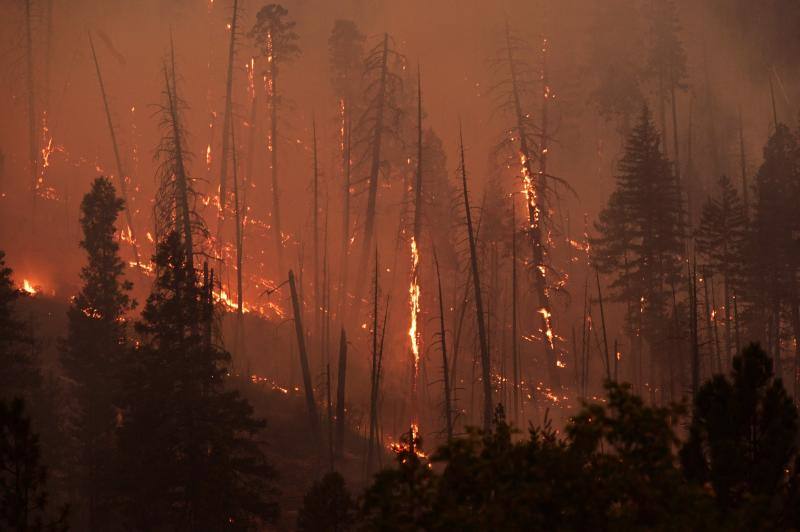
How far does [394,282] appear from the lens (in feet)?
181

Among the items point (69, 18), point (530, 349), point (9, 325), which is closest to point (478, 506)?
point (9, 325)

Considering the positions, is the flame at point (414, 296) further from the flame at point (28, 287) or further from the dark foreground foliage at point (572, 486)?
the dark foreground foliage at point (572, 486)

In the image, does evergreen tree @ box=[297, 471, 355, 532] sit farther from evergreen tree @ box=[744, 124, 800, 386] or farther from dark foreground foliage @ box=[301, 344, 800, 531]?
evergreen tree @ box=[744, 124, 800, 386]

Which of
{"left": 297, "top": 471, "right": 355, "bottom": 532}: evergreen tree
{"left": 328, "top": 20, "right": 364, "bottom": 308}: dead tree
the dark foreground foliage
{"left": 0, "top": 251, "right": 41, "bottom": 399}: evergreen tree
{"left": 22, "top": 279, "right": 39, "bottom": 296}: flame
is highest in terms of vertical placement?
{"left": 328, "top": 20, "right": 364, "bottom": 308}: dead tree

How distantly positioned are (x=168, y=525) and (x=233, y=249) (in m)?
34.4

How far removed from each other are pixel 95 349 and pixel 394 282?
2763 centimetres

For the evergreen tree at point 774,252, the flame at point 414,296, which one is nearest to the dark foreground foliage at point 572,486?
the flame at point 414,296

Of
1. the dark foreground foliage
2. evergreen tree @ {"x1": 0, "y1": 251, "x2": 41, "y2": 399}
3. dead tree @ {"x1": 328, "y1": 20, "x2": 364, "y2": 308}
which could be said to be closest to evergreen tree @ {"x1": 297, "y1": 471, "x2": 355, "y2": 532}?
the dark foreground foliage

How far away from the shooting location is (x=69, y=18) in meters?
77.5

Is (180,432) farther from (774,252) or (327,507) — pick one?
(774,252)

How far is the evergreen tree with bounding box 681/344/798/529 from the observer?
1148 centimetres

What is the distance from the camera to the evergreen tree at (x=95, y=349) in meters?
28.6

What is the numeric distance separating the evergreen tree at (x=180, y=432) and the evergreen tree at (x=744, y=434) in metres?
12.5

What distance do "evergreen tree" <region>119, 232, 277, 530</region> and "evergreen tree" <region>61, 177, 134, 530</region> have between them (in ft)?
17.8
